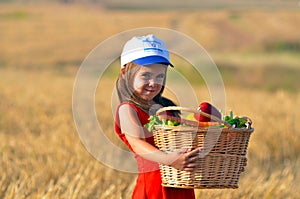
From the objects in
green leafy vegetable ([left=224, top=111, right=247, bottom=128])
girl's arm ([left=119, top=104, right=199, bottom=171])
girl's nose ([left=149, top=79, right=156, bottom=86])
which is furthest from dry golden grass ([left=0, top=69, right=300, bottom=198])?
green leafy vegetable ([left=224, top=111, right=247, bottom=128])

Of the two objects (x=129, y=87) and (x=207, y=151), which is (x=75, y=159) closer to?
(x=129, y=87)

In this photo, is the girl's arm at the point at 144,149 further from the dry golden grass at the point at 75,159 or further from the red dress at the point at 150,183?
the dry golden grass at the point at 75,159

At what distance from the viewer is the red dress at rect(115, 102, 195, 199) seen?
3.73 metres

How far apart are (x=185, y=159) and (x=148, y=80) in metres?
0.44

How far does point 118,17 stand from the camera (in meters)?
57.7

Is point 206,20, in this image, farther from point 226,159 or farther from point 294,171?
point 226,159

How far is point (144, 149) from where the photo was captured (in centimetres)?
362

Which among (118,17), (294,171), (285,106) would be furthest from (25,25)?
(294,171)

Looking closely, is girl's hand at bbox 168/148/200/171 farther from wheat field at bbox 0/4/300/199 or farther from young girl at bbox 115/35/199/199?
wheat field at bbox 0/4/300/199

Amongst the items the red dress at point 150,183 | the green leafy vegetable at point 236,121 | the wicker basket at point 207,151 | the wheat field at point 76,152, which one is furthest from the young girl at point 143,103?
the wheat field at point 76,152

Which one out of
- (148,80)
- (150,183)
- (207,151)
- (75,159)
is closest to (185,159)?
(207,151)

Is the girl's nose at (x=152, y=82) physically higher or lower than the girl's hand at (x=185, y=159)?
higher

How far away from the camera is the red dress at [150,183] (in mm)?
3732

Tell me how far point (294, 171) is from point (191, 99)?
12.0 feet
